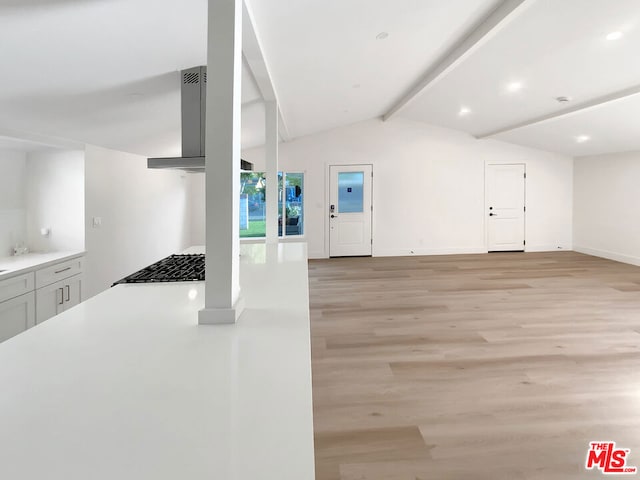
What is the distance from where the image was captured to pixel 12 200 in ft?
12.0

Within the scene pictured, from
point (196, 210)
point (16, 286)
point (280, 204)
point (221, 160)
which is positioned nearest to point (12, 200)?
point (16, 286)

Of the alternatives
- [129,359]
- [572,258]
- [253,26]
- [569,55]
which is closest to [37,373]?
[129,359]

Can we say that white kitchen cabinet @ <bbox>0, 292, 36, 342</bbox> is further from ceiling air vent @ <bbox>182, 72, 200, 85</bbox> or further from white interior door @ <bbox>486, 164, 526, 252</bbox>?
white interior door @ <bbox>486, 164, 526, 252</bbox>

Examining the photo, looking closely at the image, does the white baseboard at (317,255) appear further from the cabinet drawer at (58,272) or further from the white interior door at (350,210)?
the cabinet drawer at (58,272)

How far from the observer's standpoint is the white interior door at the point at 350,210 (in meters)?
8.24

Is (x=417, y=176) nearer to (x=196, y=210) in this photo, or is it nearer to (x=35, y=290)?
(x=196, y=210)

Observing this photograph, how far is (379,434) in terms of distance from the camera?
211 centimetres

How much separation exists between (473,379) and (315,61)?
3103 millimetres

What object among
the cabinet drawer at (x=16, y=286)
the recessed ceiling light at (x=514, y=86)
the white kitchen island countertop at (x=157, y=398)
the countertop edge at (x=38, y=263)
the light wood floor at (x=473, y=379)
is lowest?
the light wood floor at (x=473, y=379)

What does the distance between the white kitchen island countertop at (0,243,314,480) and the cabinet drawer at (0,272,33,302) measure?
184 centimetres

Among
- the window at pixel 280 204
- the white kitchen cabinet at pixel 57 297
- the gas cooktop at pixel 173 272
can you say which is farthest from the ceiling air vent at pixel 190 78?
the window at pixel 280 204

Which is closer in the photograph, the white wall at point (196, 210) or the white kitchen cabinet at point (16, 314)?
the white kitchen cabinet at point (16, 314)

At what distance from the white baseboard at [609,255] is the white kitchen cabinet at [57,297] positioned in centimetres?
885

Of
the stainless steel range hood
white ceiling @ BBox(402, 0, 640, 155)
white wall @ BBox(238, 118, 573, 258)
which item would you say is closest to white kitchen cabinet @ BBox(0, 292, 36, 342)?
the stainless steel range hood
